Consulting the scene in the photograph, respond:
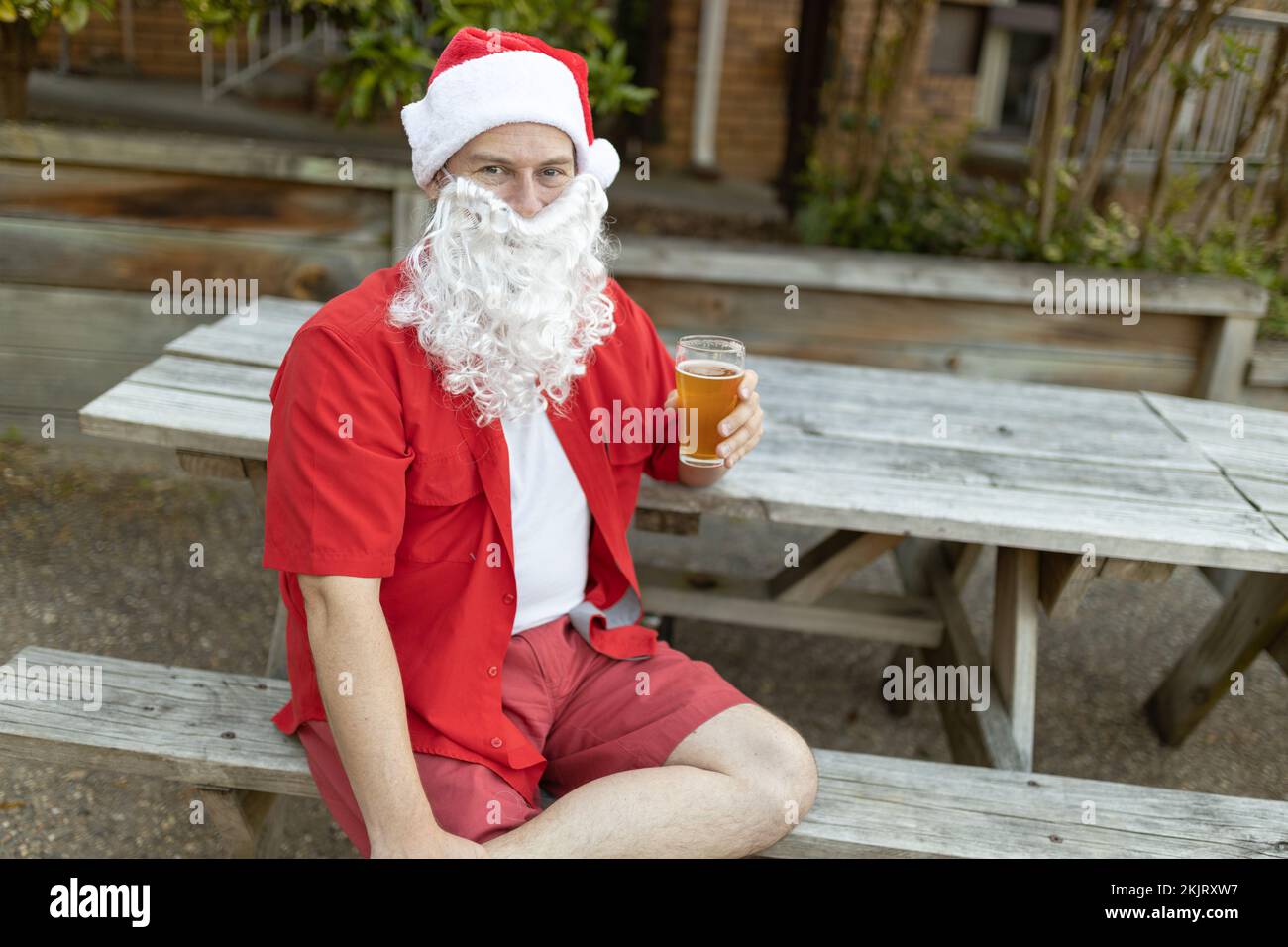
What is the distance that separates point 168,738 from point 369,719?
0.54 metres

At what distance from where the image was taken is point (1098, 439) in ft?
8.59

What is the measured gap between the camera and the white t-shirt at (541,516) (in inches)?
77.7

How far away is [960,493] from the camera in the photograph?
7.37 ft

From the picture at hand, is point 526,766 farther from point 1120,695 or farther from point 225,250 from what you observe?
point 225,250

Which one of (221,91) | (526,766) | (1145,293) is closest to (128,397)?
(526,766)

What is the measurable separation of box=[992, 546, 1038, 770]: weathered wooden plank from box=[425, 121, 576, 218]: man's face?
140cm

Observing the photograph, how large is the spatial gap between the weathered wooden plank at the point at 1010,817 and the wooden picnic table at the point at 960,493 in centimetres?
39

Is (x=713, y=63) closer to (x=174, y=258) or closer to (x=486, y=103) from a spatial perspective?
(x=174, y=258)

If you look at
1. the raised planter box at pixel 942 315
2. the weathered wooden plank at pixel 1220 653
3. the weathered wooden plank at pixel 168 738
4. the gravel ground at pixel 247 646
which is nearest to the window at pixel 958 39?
the raised planter box at pixel 942 315

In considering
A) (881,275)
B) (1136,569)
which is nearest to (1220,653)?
(1136,569)

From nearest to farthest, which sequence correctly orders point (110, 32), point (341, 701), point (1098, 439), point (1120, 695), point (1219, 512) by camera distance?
point (341, 701), point (1219, 512), point (1098, 439), point (1120, 695), point (110, 32)

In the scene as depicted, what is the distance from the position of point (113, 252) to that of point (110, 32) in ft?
19.3

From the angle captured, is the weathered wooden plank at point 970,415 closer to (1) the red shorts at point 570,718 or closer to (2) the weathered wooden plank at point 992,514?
(2) the weathered wooden plank at point 992,514

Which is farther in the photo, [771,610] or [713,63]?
[713,63]
